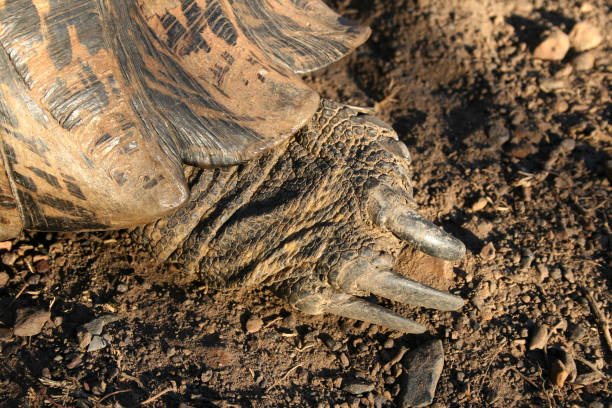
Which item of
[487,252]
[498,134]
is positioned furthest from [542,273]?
[498,134]

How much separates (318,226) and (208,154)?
51cm

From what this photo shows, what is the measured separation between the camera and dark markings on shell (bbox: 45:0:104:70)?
1722 millimetres

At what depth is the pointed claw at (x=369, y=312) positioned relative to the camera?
2016mm

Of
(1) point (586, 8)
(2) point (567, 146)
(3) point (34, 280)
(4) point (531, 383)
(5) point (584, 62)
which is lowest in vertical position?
(4) point (531, 383)

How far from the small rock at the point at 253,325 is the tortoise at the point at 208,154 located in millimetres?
153

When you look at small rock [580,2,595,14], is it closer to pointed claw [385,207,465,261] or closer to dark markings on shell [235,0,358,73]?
dark markings on shell [235,0,358,73]

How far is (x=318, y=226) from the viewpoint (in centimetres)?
206

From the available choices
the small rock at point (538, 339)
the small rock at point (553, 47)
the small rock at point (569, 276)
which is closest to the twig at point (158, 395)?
the small rock at point (538, 339)

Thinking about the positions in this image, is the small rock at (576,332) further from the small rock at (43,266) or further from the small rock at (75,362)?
the small rock at (43,266)

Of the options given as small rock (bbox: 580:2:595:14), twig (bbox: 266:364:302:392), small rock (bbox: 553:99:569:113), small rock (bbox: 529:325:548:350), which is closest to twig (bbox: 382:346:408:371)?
twig (bbox: 266:364:302:392)

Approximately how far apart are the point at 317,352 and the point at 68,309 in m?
1.02

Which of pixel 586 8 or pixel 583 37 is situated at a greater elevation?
pixel 586 8

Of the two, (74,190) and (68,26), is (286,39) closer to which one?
(68,26)

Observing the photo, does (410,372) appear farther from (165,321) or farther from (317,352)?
(165,321)
